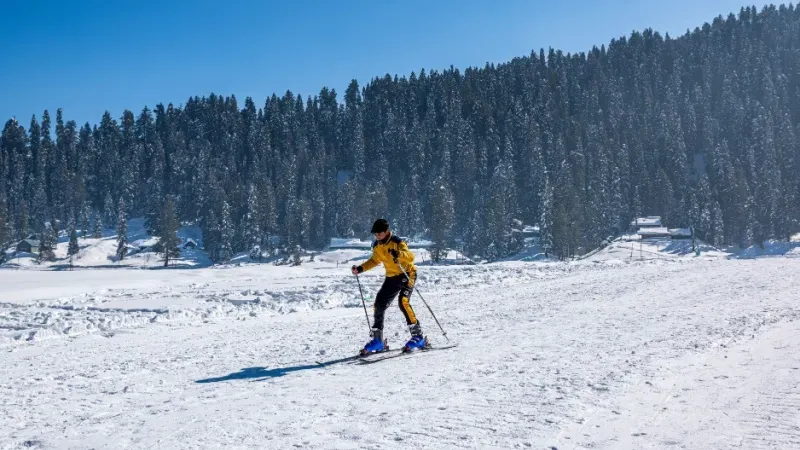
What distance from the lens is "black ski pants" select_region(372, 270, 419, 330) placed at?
9.05 metres

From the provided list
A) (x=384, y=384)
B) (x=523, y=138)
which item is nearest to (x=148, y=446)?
(x=384, y=384)

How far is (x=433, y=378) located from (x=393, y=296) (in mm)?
2295

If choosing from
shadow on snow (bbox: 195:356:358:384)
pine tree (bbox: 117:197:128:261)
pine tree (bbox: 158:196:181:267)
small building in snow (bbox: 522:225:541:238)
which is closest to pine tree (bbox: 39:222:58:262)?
pine tree (bbox: 117:197:128:261)

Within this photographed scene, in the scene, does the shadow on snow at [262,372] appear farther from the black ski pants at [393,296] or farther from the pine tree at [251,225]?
the pine tree at [251,225]

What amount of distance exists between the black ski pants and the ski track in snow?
0.72 m

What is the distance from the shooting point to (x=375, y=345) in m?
8.87

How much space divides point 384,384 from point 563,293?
11.0 meters

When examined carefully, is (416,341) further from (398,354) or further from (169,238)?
(169,238)

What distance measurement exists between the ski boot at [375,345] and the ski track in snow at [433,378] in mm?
516

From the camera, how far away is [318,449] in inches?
187

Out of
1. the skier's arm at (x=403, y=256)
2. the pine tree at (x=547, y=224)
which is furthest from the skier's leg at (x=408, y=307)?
the pine tree at (x=547, y=224)

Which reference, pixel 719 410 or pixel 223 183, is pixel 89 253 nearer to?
pixel 223 183

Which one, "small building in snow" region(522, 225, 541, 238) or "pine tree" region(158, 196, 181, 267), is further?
"small building in snow" region(522, 225, 541, 238)

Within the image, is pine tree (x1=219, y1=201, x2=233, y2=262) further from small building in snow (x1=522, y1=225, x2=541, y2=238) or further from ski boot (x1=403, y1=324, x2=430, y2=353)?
ski boot (x1=403, y1=324, x2=430, y2=353)
